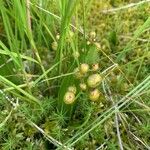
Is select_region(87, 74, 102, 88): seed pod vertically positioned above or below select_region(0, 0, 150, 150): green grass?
above

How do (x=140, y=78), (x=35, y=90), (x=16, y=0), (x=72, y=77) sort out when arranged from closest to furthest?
(x=16, y=0) → (x=72, y=77) → (x=35, y=90) → (x=140, y=78)

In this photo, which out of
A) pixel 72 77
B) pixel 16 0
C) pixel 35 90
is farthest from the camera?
pixel 35 90

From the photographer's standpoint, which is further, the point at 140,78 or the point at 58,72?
the point at 140,78

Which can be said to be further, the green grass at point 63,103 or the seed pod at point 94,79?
the green grass at point 63,103

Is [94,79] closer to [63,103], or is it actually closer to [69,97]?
[69,97]

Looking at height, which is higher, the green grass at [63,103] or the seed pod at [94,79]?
the seed pod at [94,79]

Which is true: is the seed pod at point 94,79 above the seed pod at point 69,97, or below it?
above

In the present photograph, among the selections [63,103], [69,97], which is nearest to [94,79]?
[69,97]

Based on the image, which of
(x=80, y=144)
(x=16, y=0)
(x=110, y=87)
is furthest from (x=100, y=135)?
(x=16, y=0)

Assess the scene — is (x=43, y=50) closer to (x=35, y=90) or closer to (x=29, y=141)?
(x=35, y=90)

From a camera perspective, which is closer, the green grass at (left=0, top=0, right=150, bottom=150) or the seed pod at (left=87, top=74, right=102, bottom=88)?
the seed pod at (left=87, top=74, right=102, bottom=88)

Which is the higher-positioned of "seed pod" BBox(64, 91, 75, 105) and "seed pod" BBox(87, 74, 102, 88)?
"seed pod" BBox(87, 74, 102, 88)
